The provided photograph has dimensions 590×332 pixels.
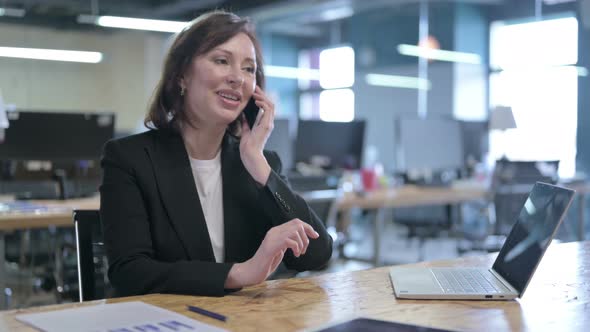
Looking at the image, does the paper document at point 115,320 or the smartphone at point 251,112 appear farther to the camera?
the smartphone at point 251,112

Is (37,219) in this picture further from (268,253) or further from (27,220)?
(268,253)

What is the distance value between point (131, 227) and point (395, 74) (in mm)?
8308

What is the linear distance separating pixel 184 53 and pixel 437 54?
7757mm

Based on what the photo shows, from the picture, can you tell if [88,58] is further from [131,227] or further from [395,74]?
[131,227]

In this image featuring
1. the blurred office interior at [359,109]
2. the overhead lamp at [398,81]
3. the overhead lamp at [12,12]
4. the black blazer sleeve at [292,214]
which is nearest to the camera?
the black blazer sleeve at [292,214]

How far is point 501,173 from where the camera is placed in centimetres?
456

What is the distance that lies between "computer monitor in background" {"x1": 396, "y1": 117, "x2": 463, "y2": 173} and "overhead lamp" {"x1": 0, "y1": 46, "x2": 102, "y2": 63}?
4579mm

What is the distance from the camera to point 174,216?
1.55 m

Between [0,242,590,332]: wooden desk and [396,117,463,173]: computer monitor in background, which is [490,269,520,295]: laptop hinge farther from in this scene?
[396,117,463,173]: computer monitor in background

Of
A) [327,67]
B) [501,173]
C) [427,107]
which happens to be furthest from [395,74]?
[501,173]

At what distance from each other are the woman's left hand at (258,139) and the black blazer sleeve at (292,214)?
3 centimetres

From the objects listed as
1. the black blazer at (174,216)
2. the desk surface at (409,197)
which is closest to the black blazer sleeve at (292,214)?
the black blazer at (174,216)

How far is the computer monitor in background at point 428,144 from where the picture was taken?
500cm

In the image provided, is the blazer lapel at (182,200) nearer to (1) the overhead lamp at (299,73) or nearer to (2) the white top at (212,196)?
(2) the white top at (212,196)
